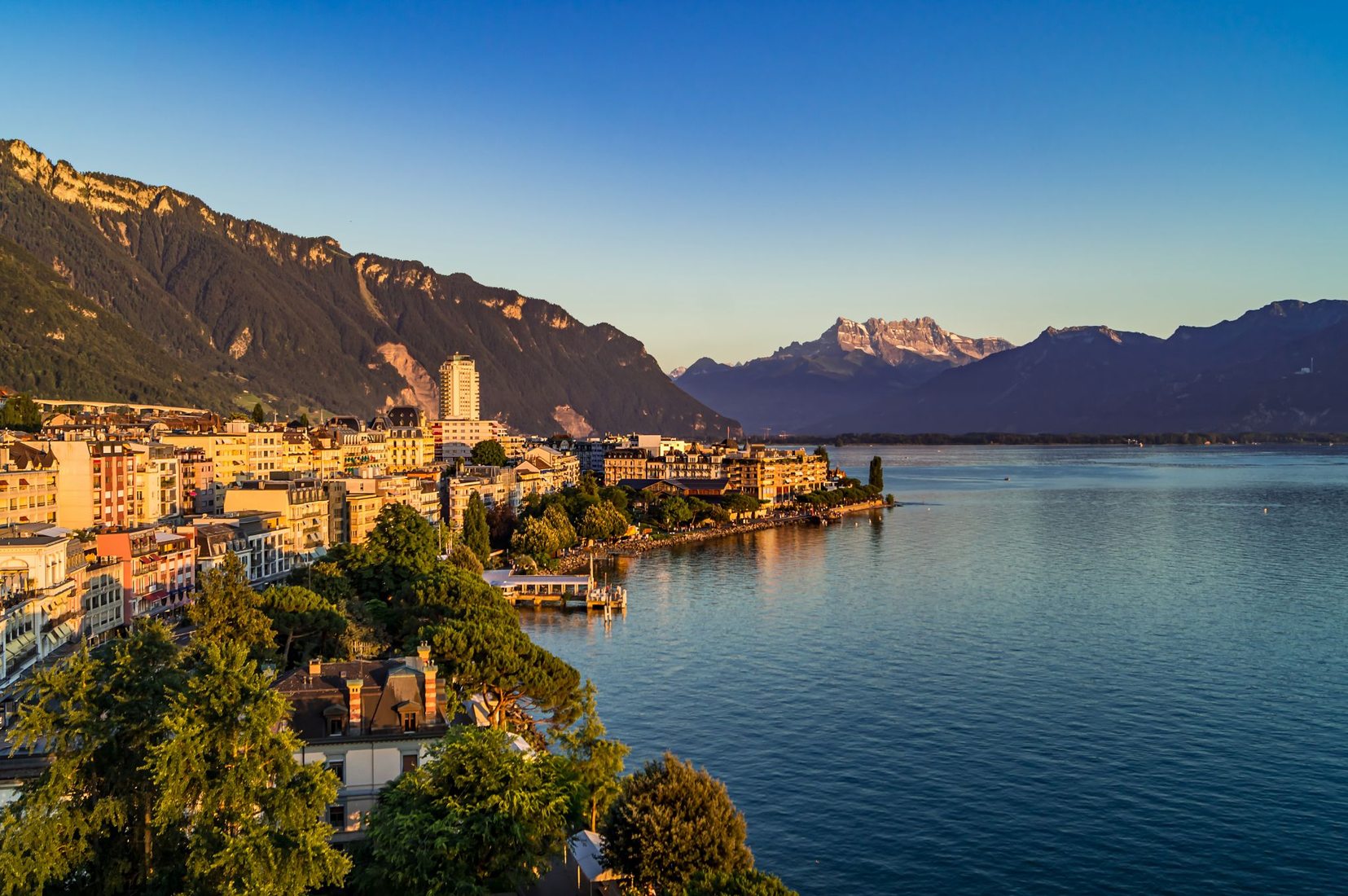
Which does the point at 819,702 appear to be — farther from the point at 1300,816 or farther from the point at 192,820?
the point at 192,820

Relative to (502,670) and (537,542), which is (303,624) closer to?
(502,670)

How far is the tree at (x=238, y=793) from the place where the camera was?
1684 cm

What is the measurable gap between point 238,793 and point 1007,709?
28491 millimetres

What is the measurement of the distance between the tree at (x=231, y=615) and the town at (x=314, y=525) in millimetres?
697

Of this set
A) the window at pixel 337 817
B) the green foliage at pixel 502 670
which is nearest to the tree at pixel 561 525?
the green foliage at pixel 502 670

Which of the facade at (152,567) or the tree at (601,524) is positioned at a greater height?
the facade at (152,567)

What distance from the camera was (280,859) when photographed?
17.0m

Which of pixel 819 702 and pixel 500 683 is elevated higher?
pixel 500 683

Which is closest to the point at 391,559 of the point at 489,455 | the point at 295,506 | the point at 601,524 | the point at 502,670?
the point at 295,506

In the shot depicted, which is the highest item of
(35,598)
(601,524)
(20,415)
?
(20,415)

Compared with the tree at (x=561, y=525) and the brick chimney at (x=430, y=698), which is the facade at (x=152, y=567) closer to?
the brick chimney at (x=430, y=698)

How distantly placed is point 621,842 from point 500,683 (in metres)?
11.7

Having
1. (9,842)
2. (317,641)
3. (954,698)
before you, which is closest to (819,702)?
(954,698)

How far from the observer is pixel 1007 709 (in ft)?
127
